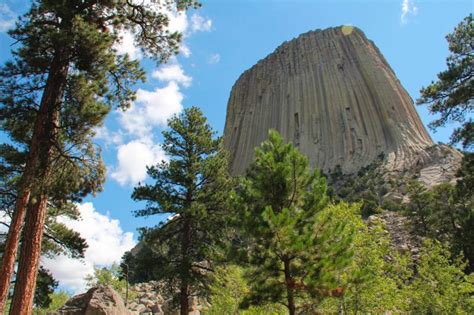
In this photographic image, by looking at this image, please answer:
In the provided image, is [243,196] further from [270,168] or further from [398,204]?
[398,204]

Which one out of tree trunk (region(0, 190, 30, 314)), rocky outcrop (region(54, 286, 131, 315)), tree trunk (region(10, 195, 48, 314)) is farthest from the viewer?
rocky outcrop (region(54, 286, 131, 315))

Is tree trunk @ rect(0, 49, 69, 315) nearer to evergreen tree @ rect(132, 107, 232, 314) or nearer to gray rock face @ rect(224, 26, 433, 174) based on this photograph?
evergreen tree @ rect(132, 107, 232, 314)

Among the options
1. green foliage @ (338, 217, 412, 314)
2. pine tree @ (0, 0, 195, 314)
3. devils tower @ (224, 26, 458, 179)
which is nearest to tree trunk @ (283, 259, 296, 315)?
green foliage @ (338, 217, 412, 314)

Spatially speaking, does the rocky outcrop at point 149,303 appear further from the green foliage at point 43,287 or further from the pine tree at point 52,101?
the pine tree at point 52,101

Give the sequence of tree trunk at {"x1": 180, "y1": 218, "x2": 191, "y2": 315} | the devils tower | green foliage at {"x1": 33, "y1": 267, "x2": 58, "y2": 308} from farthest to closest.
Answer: the devils tower < green foliage at {"x1": 33, "y1": 267, "x2": 58, "y2": 308} < tree trunk at {"x1": 180, "y1": 218, "x2": 191, "y2": 315}

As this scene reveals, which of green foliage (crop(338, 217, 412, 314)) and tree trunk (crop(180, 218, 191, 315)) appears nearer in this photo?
green foliage (crop(338, 217, 412, 314))

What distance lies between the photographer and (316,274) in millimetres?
8578

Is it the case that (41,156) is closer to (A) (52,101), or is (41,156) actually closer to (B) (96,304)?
(A) (52,101)

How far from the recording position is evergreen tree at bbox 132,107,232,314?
47.3 ft

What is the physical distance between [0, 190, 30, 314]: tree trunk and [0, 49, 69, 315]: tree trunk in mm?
20

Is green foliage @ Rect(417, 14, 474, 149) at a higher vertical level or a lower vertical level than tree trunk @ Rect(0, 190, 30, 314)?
higher

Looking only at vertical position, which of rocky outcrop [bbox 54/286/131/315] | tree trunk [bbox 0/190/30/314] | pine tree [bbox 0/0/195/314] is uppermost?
pine tree [bbox 0/0/195/314]

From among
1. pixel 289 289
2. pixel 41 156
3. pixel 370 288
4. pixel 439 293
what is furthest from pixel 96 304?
pixel 439 293

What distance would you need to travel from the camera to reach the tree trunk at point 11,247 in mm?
7543
